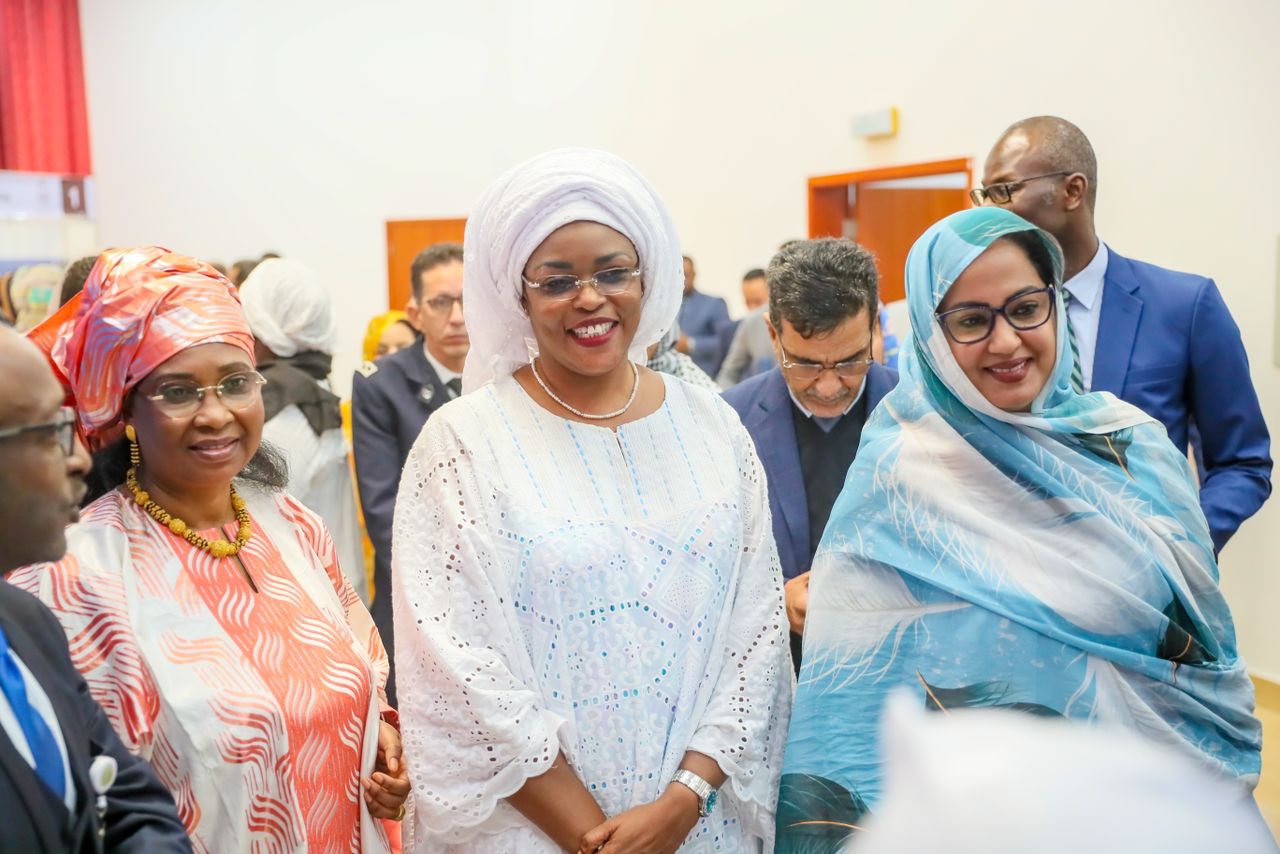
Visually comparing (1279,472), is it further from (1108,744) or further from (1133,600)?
(1108,744)

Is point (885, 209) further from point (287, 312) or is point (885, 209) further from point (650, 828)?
point (650, 828)

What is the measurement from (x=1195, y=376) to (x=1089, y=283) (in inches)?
12.9

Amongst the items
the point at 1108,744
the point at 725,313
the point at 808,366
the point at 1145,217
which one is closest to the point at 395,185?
the point at 725,313

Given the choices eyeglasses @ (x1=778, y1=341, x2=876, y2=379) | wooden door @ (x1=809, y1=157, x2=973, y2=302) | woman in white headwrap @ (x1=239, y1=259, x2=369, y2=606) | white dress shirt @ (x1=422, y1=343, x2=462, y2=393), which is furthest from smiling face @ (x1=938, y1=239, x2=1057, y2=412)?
wooden door @ (x1=809, y1=157, x2=973, y2=302)

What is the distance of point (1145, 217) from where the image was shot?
17.3ft

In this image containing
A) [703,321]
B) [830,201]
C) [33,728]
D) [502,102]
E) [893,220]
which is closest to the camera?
[33,728]

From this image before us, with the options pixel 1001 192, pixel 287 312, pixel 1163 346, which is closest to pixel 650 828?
pixel 1163 346

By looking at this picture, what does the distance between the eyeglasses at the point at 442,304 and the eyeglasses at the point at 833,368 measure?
1485mm

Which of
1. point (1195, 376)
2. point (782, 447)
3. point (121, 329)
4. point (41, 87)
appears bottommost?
point (782, 447)

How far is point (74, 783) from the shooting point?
134cm

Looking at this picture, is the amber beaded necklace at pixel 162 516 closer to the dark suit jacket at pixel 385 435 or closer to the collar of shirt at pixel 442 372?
the dark suit jacket at pixel 385 435

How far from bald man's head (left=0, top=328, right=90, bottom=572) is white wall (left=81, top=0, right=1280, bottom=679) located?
203 inches

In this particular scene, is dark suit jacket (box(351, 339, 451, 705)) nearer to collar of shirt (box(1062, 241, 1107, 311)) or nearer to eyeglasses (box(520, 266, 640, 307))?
eyeglasses (box(520, 266, 640, 307))

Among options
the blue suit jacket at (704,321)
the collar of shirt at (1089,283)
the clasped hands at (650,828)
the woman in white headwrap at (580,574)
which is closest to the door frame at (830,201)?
the blue suit jacket at (704,321)
